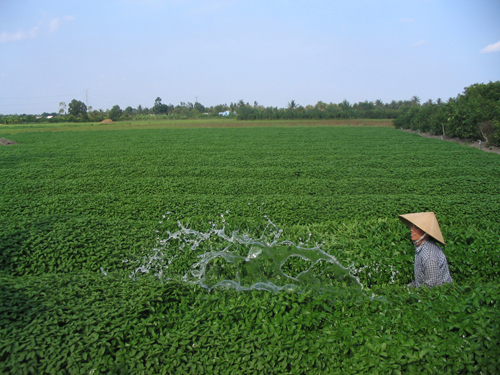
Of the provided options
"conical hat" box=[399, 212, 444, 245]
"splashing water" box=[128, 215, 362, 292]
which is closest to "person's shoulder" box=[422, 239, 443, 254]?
"conical hat" box=[399, 212, 444, 245]

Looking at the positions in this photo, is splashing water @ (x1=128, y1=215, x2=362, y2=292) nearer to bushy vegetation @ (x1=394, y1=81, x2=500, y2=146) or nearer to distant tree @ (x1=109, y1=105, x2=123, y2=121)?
bushy vegetation @ (x1=394, y1=81, x2=500, y2=146)

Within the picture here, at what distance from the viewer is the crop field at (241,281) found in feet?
10.9

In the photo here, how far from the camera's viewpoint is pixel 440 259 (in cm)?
470

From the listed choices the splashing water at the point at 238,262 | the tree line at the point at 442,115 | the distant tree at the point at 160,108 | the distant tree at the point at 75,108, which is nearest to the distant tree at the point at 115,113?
the tree line at the point at 442,115

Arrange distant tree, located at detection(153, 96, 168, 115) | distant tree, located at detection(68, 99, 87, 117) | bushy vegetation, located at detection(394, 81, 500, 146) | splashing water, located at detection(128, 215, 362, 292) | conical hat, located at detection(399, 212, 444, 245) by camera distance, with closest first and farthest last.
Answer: conical hat, located at detection(399, 212, 444, 245) → splashing water, located at detection(128, 215, 362, 292) → bushy vegetation, located at detection(394, 81, 500, 146) → distant tree, located at detection(68, 99, 87, 117) → distant tree, located at detection(153, 96, 168, 115)

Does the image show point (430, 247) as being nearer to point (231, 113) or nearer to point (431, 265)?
point (431, 265)

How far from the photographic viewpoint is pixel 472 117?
26.1 metres

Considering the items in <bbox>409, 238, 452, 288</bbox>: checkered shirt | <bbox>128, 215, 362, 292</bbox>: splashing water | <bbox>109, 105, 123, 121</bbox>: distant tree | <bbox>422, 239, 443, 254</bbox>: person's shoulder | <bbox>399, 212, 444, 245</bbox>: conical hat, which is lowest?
<bbox>128, 215, 362, 292</bbox>: splashing water

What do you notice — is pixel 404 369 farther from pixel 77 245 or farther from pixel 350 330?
pixel 77 245

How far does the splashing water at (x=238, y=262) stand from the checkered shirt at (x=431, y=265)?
35.6 inches

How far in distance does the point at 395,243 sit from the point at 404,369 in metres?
3.43

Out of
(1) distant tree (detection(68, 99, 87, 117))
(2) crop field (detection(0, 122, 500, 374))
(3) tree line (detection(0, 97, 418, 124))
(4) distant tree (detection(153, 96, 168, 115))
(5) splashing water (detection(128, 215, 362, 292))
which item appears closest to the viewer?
(2) crop field (detection(0, 122, 500, 374))

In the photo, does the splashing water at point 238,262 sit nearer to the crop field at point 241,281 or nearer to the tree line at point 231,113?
the crop field at point 241,281

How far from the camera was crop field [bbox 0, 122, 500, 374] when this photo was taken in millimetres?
3326
